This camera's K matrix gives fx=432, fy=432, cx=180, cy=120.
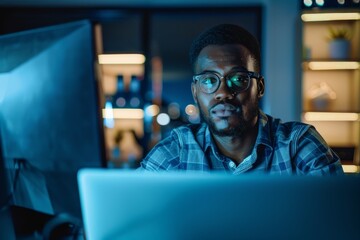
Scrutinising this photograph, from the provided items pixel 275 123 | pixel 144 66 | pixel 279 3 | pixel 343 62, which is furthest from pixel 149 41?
pixel 275 123

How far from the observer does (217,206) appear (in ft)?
2.01

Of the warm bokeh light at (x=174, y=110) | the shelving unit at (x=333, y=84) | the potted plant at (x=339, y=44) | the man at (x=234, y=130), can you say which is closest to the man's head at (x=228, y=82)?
the man at (x=234, y=130)

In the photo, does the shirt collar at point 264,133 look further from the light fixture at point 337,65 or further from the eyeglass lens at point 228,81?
the light fixture at point 337,65

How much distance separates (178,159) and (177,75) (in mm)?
2719

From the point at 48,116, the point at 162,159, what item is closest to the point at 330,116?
the point at 162,159

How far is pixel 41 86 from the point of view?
2.87 feet

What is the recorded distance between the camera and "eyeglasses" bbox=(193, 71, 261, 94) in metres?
1.24

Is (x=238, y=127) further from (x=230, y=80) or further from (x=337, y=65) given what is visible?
(x=337, y=65)

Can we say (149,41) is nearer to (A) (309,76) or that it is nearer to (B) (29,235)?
(A) (309,76)

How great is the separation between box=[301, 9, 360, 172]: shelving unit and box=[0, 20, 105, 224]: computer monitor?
2.80 metres

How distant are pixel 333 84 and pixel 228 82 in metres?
2.57

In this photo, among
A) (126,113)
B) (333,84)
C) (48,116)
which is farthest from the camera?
(126,113)

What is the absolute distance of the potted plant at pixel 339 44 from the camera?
11.1ft

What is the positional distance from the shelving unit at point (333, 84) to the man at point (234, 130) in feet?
7.45
